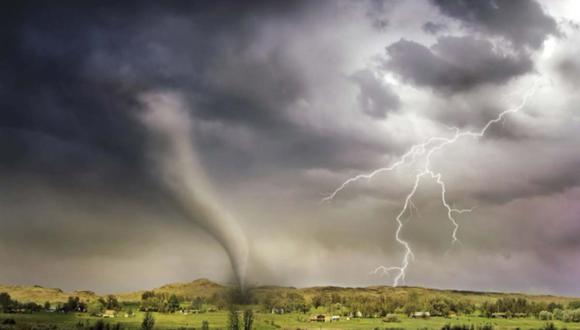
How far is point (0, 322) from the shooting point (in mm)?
145000

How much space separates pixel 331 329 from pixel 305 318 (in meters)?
44.4

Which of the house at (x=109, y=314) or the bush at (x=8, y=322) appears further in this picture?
the house at (x=109, y=314)

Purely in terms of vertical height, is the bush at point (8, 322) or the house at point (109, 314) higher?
the house at point (109, 314)

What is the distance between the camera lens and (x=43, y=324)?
Result: 481 ft

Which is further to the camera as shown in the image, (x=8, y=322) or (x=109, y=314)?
(x=109, y=314)

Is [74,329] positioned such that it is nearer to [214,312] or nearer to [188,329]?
[188,329]

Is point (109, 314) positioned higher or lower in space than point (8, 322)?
higher

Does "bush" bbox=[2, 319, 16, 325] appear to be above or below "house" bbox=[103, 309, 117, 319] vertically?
below

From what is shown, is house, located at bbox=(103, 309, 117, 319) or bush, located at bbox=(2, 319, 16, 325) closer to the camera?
bush, located at bbox=(2, 319, 16, 325)

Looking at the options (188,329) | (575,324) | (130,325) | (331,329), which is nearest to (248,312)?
(188,329)

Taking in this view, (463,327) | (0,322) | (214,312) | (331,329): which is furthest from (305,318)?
(0,322)

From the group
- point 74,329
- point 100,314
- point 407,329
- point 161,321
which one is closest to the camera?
point 74,329

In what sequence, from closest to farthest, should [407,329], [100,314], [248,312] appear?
[248,312] → [407,329] → [100,314]

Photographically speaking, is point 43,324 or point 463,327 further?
point 463,327
